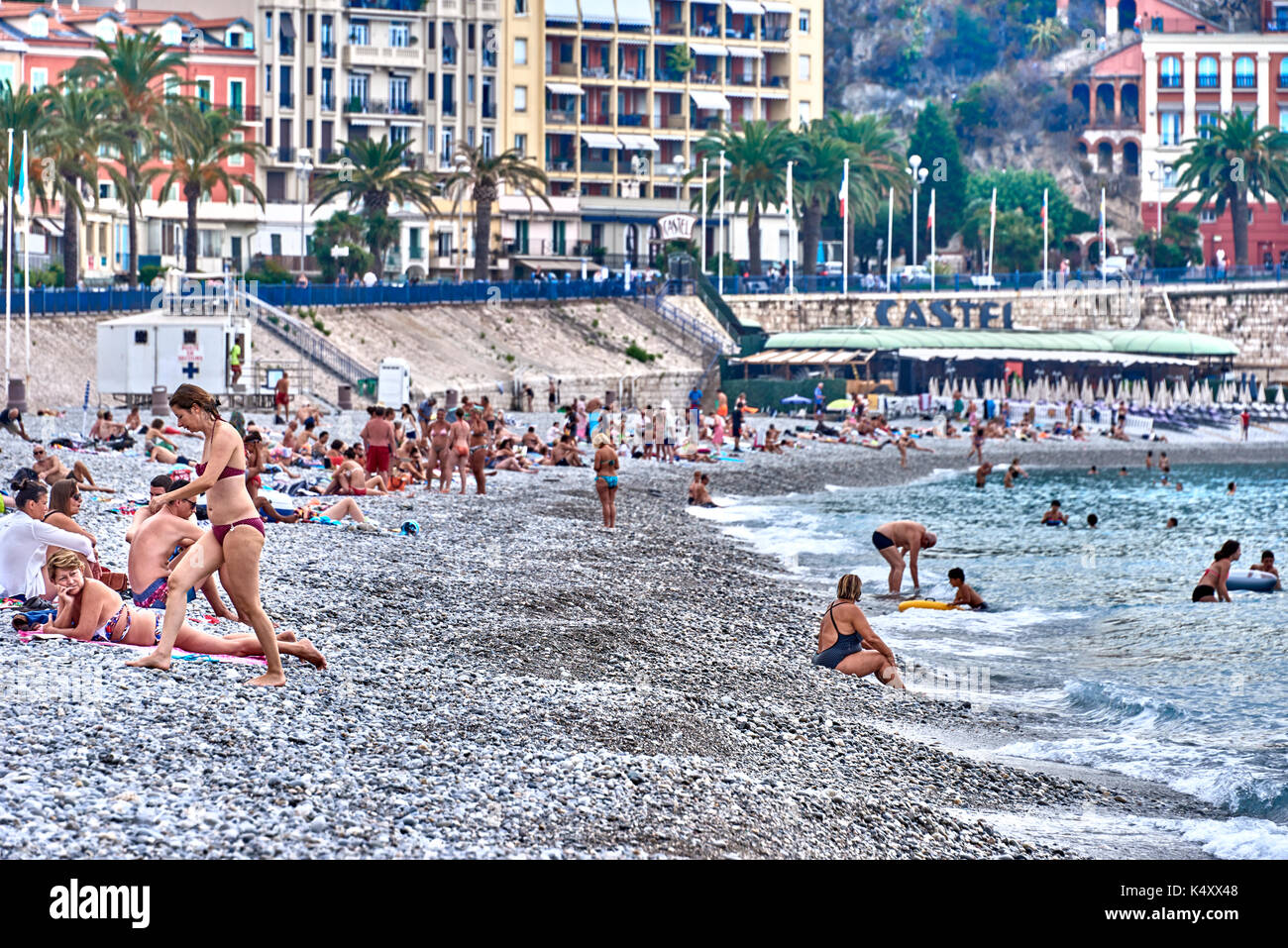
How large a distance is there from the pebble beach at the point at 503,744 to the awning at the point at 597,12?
Result: 64.2 metres

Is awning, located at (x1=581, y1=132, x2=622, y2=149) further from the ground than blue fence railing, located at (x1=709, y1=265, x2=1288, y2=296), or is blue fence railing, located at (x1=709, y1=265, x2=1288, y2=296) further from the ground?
awning, located at (x1=581, y1=132, x2=622, y2=149)

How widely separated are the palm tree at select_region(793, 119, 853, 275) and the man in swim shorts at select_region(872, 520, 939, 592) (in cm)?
4768

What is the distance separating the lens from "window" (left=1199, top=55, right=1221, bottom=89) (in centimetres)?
9225

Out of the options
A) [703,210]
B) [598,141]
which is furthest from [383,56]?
[703,210]

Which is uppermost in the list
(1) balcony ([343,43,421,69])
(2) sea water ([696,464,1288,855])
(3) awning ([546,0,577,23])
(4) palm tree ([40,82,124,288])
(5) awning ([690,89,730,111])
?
(3) awning ([546,0,577,23])

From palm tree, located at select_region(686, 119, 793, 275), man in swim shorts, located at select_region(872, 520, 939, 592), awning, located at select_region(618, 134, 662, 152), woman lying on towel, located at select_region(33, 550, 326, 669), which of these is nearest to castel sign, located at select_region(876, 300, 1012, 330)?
palm tree, located at select_region(686, 119, 793, 275)

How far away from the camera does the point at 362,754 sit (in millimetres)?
9664

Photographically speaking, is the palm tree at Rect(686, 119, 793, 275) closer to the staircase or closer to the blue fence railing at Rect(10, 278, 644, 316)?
the blue fence railing at Rect(10, 278, 644, 316)

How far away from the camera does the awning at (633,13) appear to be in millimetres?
81000

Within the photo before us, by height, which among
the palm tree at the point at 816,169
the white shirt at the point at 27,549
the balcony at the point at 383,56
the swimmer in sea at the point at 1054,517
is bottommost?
the swimmer in sea at the point at 1054,517

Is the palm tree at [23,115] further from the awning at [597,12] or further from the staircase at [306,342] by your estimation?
the awning at [597,12]

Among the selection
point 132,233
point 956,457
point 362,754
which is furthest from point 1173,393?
point 362,754

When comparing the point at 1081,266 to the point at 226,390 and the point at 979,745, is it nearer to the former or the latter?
the point at 226,390

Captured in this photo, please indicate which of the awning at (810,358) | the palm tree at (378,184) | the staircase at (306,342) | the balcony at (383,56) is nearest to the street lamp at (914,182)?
the awning at (810,358)
